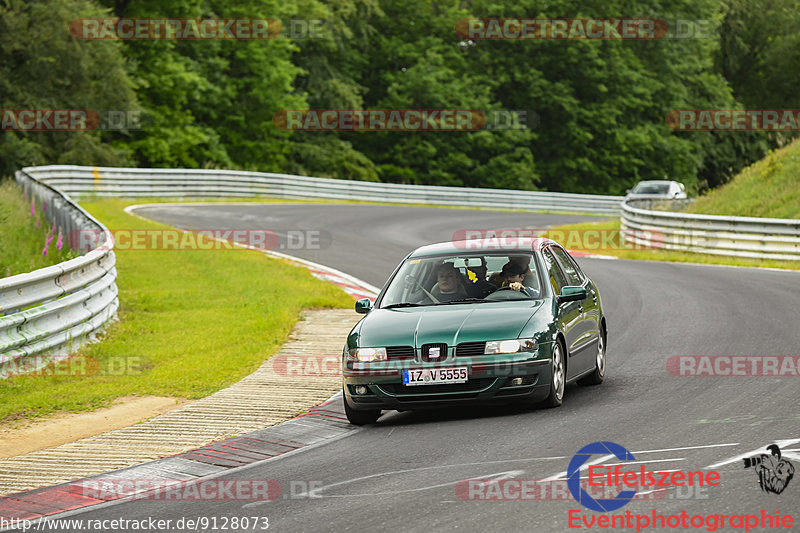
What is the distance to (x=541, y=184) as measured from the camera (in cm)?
6625

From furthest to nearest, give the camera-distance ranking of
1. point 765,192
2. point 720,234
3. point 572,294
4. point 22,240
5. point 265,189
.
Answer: point 265,189 → point 765,192 → point 720,234 → point 22,240 → point 572,294

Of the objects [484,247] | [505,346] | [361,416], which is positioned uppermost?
[484,247]

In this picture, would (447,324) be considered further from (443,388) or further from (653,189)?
(653,189)

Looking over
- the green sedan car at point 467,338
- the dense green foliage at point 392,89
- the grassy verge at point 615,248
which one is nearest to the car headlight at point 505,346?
the green sedan car at point 467,338

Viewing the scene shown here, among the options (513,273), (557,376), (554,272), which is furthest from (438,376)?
(554,272)

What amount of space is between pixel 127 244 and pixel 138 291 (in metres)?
6.68

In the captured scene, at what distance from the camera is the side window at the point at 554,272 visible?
10.5 metres

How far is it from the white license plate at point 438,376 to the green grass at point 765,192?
2008 cm

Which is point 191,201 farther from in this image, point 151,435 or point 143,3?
point 151,435

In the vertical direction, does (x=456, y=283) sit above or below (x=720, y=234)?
above

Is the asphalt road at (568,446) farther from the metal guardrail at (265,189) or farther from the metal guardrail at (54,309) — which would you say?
the metal guardrail at (265,189)

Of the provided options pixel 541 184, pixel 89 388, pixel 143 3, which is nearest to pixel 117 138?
pixel 143 3

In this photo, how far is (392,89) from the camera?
59.3 metres

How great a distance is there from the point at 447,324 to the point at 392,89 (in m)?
50.9
